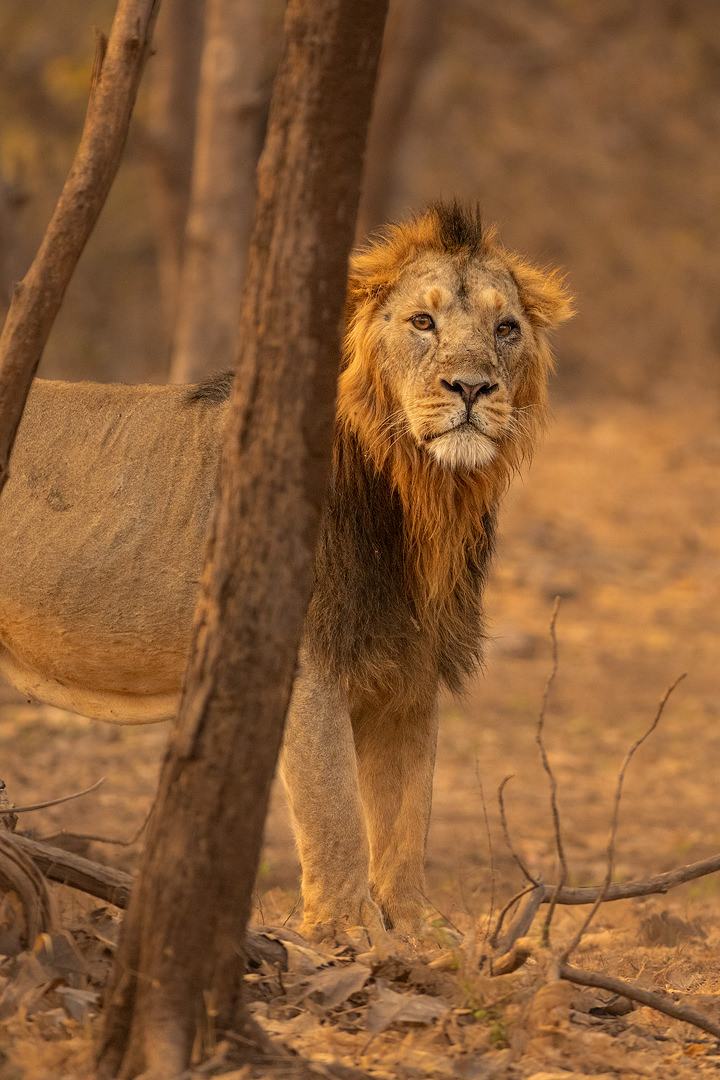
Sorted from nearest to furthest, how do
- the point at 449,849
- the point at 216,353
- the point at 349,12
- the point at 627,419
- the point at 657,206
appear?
the point at 349,12 < the point at 449,849 < the point at 216,353 < the point at 627,419 < the point at 657,206

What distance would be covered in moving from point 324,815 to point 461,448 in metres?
1.15

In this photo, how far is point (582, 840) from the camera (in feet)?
22.3

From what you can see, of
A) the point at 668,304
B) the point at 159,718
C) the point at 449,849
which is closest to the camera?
the point at 159,718

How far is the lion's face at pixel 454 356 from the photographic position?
3.89m

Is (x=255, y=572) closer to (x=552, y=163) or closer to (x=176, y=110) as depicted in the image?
(x=176, y=110)

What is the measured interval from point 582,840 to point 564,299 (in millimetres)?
3328

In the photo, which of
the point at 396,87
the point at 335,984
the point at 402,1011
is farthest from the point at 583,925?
the point at 396,87

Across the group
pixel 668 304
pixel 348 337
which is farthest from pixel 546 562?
pixel 348 337

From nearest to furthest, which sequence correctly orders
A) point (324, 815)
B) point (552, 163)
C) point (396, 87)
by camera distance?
point (324, 815), point (396, 87), point (552, 163)

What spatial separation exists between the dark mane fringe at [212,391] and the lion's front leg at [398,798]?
1.13m

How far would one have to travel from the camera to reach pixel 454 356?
393 cm

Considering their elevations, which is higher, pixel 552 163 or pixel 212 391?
pixel 552 163

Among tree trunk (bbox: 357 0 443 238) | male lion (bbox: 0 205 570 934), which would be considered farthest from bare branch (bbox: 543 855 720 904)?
tree trunk (bbox: 357 0 443 238)

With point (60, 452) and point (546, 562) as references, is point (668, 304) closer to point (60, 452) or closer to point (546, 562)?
point (546, 562)
